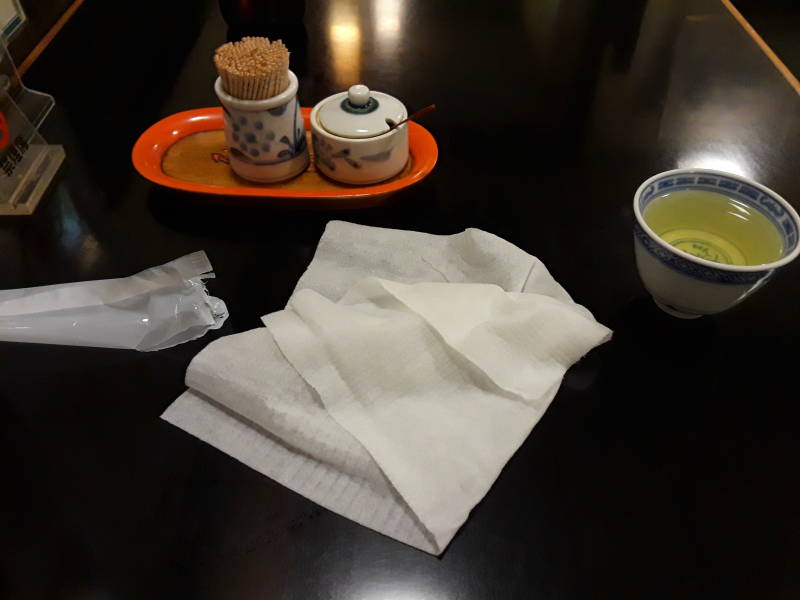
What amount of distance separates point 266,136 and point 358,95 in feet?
0.38

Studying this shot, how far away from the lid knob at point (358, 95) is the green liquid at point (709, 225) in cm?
33

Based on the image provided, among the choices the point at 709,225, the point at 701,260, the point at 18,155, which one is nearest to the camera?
the point at 701,260

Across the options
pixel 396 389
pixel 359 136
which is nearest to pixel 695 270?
pixel 396 389

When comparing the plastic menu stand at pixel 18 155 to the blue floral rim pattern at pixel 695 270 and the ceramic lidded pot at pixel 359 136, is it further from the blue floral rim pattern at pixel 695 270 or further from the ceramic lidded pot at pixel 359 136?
the blue floral rim pattern at pixel 695 270

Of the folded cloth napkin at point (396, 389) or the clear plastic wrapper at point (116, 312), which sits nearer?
the folded cloth napkin at point (396, 389)

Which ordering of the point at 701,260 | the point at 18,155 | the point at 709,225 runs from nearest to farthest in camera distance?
the point at 701,260 < the point at 709,225 < the point at 18,155

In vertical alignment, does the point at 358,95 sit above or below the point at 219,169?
above

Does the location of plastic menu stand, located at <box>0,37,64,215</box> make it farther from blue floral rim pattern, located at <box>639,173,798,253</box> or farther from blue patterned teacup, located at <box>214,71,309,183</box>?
blue floral rim pattern, located at <box>639,173,798,253</box>

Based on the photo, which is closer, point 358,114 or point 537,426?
point 537,426

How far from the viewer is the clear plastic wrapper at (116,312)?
23.8 inches

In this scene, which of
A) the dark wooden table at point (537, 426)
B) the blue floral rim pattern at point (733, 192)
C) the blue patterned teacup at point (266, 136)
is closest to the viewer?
the dark wooden table at point (537, 426)

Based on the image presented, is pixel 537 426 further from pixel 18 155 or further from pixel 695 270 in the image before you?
pixel 18 155

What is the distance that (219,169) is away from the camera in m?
0.79

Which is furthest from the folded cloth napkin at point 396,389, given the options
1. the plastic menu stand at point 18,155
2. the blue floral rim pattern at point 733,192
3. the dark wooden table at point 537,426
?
the plastic menu stand at point 18,155
